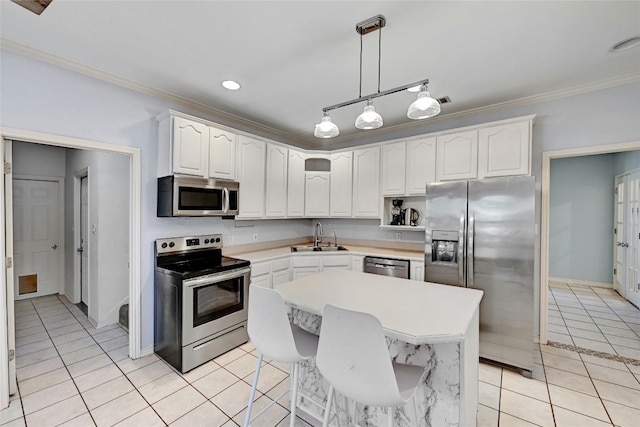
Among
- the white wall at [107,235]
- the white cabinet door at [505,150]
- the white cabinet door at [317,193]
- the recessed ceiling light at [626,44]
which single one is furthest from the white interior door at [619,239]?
the white wall at [107,235]

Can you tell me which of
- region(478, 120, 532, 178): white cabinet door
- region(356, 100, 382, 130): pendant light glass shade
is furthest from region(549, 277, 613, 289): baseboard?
region(356, 100, 382, 130): pendant light glass shade

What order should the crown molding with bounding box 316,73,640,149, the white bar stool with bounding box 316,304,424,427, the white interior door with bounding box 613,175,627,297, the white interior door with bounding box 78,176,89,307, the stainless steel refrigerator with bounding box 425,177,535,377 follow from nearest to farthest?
1. the white bar stool with bounding box 316,304,424,427
2. the stainless steel refrigerator with bounding box 425,177,535,377
3. the crown molding with bounding box 316,73,640,149
4. the white interior door with bounding box 78,176,89,307
5. the white interior door with bounding box 613,175,627,297

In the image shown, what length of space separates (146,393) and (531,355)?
331 cm

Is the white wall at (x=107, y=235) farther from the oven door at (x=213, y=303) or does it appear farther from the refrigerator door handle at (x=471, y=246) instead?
the refrigerator door handle at (x=471, y=246)

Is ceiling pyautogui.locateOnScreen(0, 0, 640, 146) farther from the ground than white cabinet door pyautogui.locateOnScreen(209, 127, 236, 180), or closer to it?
farther from the ground

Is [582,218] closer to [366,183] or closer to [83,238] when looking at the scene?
[366,183]

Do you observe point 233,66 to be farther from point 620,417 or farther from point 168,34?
point 620,417

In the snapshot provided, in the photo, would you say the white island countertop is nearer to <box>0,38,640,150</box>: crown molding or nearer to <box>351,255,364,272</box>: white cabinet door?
<box>351,255,364,272</box>: white cabinet door

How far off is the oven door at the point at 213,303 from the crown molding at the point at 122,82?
1992mm

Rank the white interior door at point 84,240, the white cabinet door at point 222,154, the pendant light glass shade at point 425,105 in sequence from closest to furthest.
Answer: the pendant light glass shade at point 425,105, the white cabinet door at point 222,154, the white interior door at point 84,240

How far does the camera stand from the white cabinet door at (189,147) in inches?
110

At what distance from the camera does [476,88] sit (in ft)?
9.30

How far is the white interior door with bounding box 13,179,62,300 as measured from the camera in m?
4.27

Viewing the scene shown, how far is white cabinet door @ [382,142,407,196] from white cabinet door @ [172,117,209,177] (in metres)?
2.33
